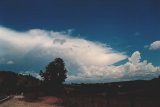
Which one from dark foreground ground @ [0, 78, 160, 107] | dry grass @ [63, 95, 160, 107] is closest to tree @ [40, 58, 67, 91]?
dry grass @ [63, 95, 160, 107]

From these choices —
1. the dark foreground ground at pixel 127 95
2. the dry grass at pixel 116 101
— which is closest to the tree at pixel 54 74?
the dry grass at pixel 116 101

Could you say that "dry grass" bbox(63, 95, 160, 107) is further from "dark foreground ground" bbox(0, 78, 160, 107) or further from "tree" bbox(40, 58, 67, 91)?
"tree" bbox(40, 58, 67, 91)

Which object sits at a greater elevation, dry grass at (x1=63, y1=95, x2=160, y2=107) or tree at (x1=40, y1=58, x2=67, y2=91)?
tree at (x1=40, y1=58, x2=67, y2=91)

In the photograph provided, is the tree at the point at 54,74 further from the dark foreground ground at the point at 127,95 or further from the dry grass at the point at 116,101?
the dark foreground ground at the point at 127,95

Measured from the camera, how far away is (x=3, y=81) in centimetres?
9644

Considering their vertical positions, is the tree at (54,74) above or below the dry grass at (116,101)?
above

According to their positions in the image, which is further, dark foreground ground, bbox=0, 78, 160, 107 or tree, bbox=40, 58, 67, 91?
tree, bbox=40, 58, 67, 91

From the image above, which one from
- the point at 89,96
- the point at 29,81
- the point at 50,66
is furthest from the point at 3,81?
the point at 89,96

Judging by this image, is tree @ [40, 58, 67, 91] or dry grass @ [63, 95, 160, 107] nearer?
dry grass @ [63, 95, 160, 107]

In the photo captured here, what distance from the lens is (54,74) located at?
77.6 m

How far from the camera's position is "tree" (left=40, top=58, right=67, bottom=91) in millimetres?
76000

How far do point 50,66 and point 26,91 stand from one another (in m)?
20.4

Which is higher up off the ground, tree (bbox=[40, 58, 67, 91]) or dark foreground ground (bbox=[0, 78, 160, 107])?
tree (bbox=[40, 58, 67, 91])

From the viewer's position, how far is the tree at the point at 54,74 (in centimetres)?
7600
